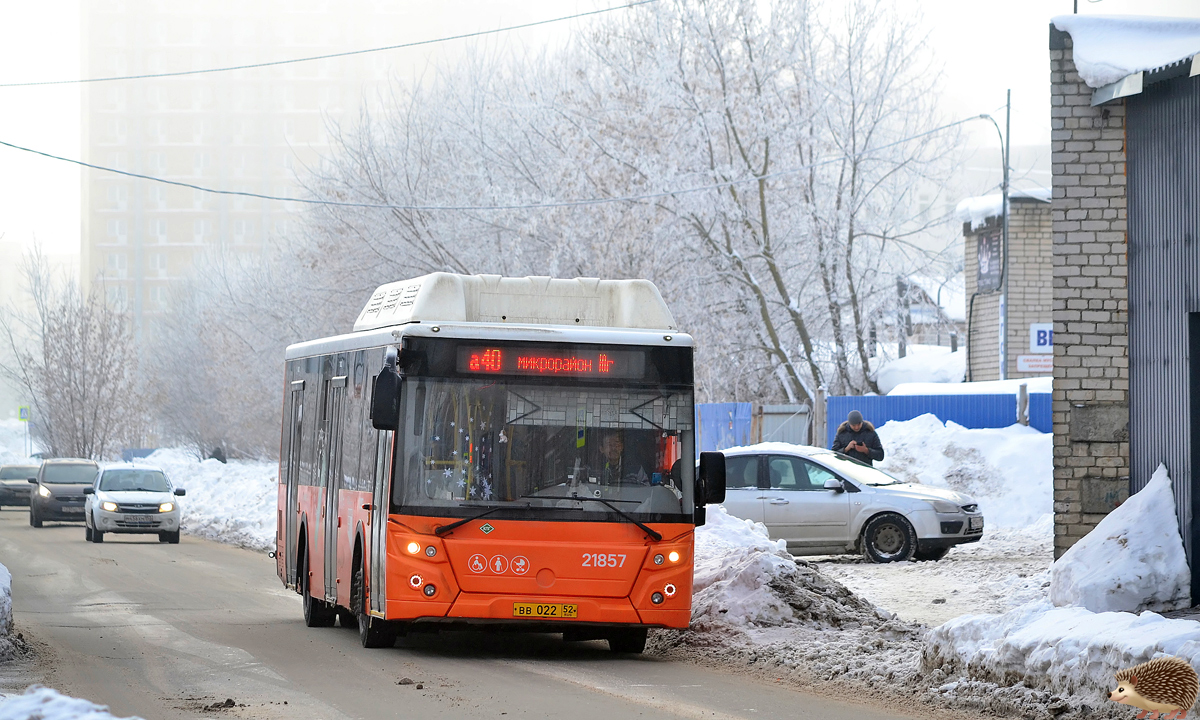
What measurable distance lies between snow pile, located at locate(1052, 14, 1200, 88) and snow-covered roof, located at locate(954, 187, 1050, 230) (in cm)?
2741

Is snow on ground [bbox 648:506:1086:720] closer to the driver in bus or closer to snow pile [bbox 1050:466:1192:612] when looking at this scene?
snow pile [bbox 1050:466:1192:612]

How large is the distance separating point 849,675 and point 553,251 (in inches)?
960

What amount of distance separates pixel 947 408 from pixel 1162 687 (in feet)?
83.2

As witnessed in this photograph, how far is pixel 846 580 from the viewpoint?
736 inches

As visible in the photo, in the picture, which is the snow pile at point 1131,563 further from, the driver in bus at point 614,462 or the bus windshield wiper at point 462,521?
the bus windshield wiper at point 462,521

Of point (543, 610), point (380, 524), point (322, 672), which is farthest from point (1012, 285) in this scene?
point (322, 672)

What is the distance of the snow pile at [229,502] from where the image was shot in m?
32.2

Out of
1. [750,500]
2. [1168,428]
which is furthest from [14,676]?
[750,500]

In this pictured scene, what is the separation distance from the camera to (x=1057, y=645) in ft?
30.0

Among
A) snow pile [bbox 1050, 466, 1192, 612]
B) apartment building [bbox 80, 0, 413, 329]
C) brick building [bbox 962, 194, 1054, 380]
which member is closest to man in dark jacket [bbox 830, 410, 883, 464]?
snow pile [bbox 1050, 466, 1192, 612]

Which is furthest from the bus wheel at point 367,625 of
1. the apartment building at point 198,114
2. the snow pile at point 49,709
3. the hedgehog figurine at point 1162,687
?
the apartment building at point 198,114

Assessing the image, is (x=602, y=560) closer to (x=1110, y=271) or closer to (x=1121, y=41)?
(x=1110, y=271)

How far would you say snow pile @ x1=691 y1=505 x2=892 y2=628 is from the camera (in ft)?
42.9

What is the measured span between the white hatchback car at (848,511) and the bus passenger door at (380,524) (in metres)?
9.98
